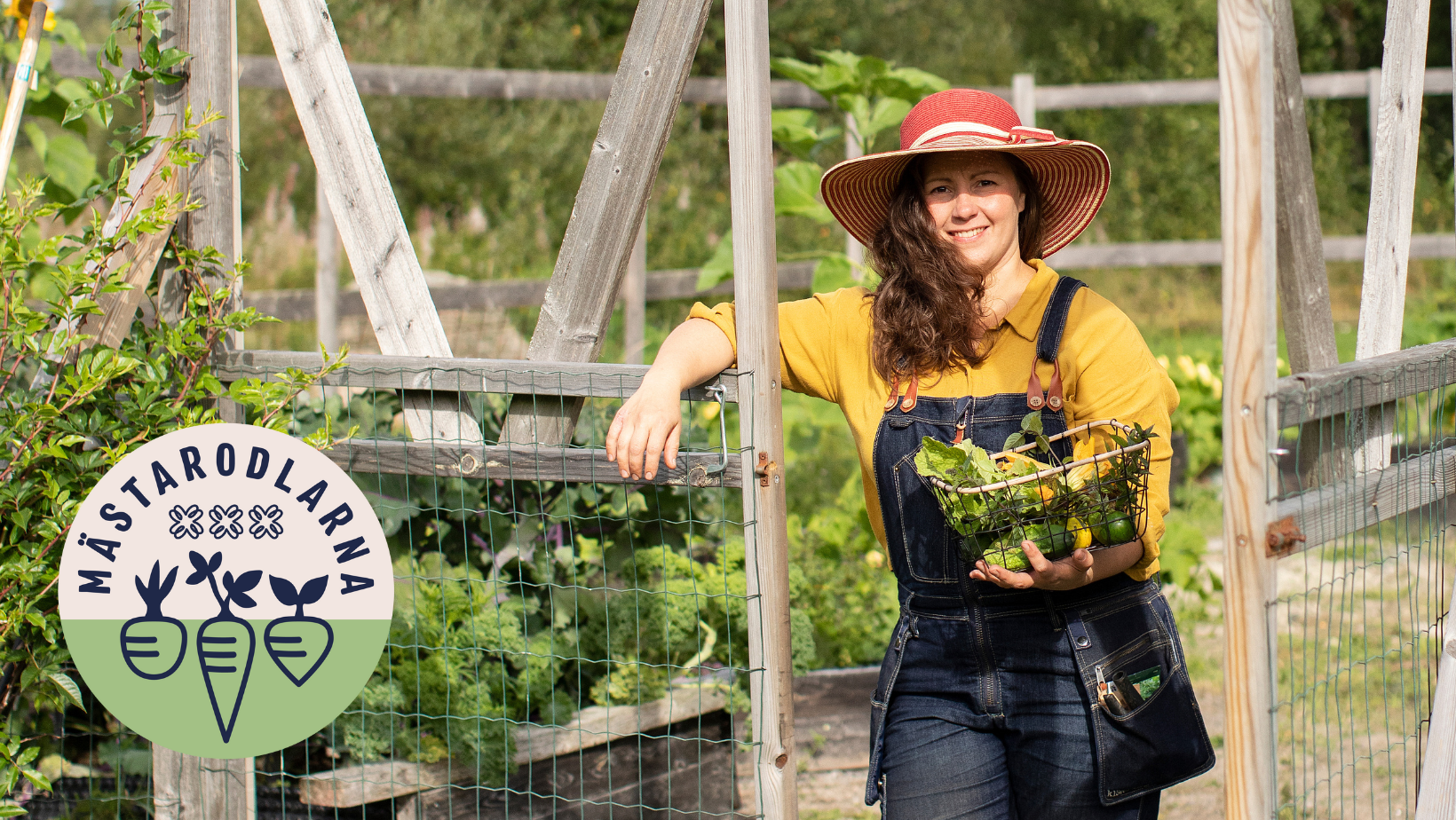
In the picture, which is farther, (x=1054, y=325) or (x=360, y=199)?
(x=360, y=199)

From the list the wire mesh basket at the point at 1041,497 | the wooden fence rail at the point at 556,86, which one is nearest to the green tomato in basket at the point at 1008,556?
the wire mesh basket at the point at 1041,497

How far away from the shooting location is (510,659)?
2.91 m

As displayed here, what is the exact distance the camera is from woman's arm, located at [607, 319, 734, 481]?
1870mm

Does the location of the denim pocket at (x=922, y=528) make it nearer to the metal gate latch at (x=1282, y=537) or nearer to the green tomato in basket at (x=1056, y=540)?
the green tomato in basket at (x=1056, y=540)

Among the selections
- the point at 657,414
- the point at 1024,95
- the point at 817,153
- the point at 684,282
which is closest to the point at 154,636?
the point at 657,414

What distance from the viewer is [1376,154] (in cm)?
251

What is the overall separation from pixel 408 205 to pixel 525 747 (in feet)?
29.7

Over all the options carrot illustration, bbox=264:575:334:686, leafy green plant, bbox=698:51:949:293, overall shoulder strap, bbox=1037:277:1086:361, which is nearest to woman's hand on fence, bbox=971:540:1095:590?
overall shoulder strap, bbox=1037:277:1086:361

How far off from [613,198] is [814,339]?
465mm

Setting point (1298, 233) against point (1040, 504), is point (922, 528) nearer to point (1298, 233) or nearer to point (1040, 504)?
point (1040, 504)

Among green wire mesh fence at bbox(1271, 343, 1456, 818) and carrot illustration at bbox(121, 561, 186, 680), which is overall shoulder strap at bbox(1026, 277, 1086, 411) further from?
carrot illustration at bbox(121, 561, 186, 680)

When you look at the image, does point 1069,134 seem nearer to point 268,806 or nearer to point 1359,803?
point 1359,803

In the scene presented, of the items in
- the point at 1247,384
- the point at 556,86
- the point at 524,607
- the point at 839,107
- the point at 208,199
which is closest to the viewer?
the point at 1247,384

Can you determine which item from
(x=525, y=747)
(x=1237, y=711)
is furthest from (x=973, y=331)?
(x=525, y=747)
